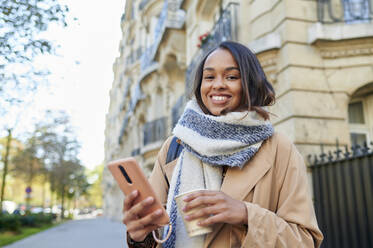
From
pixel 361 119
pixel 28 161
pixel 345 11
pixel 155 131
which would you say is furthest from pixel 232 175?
pixel 28 161

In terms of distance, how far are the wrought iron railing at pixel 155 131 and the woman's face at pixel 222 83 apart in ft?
44.8

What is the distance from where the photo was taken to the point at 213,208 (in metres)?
1.37

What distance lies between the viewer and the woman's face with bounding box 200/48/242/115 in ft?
5.81

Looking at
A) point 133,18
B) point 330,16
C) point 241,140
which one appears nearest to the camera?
point 241,140

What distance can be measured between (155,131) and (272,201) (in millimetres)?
14489

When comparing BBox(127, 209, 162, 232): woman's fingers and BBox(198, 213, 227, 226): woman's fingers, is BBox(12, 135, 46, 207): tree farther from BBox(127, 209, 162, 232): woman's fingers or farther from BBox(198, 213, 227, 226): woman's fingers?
BBox(198, 213, 227, 226): woman's fingers

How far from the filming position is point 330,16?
694cm

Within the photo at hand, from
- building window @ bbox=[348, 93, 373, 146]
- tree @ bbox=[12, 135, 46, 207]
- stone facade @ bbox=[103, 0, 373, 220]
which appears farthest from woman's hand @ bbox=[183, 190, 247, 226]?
tree @ bbox=[12, 135, 46, 207]

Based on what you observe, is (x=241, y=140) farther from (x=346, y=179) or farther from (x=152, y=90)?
(x=152, y=90)

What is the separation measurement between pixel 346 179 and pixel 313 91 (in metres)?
1.93

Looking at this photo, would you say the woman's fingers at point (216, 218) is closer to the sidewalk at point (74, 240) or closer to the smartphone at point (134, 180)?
the smartphone at point (134, 180)

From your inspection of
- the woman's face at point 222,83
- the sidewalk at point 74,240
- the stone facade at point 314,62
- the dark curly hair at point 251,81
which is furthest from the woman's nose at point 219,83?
the sidewalk at point 74,240

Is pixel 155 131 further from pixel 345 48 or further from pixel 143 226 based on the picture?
pixel 143 226

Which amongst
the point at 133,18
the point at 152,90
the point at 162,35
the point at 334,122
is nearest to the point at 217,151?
the point at 334,122
